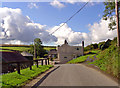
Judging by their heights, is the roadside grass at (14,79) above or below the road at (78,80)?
above

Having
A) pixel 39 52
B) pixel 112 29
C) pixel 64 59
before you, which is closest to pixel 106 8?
pixel 112 29

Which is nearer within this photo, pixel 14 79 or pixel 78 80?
pixel 14 79

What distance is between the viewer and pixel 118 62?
9805mm

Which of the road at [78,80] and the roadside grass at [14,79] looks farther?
the road at [78,80]

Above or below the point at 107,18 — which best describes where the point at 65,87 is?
below

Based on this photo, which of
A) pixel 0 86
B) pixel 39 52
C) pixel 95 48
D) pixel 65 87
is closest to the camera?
pixel 0 86

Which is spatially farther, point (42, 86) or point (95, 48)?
point (95, 48)

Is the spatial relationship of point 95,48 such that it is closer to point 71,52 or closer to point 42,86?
point 71,52

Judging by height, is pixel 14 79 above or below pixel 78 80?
above

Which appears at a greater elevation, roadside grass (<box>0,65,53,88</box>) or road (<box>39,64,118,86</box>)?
roadside grass (<box>0,65,53,88</box>)

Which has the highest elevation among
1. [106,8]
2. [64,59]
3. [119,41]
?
[106,8]

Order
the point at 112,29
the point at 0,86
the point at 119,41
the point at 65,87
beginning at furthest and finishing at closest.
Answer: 1. the point at 112,29
2. the point at 119,41
3. the point at 65,87
4. the point at 0,86

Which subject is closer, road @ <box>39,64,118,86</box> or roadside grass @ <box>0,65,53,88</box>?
roadside grass @ <box>0,65,53,88</box>

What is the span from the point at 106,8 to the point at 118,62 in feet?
32.5
